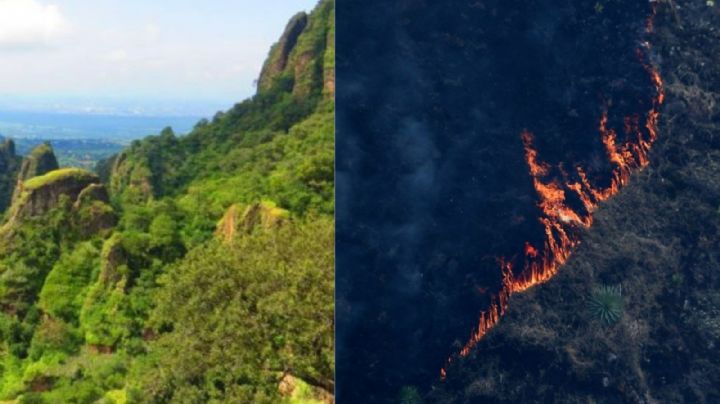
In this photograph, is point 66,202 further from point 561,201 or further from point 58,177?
point 561,201

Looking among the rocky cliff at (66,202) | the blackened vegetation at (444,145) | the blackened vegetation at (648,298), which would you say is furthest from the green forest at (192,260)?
the blackened vegetation at (648,298)

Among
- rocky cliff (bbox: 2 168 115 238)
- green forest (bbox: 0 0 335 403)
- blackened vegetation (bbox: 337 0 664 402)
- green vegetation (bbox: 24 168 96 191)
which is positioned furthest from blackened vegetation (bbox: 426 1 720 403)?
green vegetation (bbox: 24 168 96 191)

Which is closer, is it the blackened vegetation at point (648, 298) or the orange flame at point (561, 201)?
the blackened vegetation at point (648, 298)

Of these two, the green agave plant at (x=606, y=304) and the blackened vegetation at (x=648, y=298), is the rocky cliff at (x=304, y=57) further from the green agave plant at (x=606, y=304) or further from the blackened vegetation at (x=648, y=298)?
the green agave plant at (x=606, y=304)

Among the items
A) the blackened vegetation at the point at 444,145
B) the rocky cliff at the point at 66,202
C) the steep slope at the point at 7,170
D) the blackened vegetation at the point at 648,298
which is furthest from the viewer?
the steep slope at the point at 7,170

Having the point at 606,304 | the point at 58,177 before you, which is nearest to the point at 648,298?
the point at 606,304

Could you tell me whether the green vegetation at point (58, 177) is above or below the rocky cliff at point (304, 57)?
below

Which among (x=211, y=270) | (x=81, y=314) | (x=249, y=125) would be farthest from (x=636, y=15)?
(x=249, y=125)
